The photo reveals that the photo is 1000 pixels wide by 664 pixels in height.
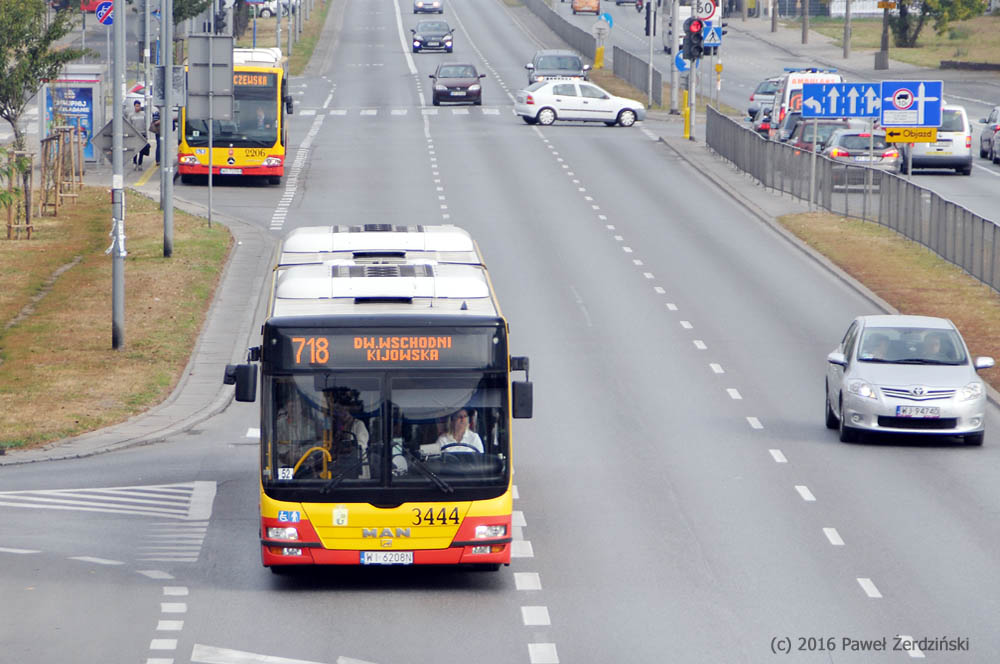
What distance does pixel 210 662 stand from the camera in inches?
457

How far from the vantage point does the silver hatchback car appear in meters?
19.7

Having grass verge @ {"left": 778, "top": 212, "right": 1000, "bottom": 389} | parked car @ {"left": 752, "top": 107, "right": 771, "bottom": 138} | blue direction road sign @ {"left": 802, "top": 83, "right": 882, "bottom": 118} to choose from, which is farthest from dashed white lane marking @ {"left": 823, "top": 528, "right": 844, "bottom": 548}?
parked car @ {"left": 752, "top": 107, "right": 771, "bottom": 138}

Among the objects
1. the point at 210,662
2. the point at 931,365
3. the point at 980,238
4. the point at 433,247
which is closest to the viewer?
the point at 210,662

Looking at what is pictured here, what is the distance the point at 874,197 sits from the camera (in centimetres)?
3984

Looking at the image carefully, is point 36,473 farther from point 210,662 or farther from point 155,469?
point 210,662

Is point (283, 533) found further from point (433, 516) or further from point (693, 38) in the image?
point (693, 38)

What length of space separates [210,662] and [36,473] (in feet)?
24.4

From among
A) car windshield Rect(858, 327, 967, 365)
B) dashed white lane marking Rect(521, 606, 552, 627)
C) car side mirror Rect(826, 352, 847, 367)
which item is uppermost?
car windshield Rect(858, 327, 967, 365)

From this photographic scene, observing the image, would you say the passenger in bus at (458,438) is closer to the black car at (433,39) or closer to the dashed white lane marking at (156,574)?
the dashed white lane marking at (156,574)

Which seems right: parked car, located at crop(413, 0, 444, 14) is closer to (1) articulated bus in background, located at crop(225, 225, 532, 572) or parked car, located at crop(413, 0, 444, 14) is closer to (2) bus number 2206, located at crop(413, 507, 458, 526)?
(1) articulated bus in background, located at crop(225, 225, 532, 572)

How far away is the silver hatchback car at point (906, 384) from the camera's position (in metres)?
19.7

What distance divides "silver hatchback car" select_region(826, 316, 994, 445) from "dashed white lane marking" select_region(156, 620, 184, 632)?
9832 mm

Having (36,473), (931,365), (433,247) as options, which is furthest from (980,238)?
(36,473)

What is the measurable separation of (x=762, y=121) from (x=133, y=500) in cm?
4483
